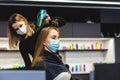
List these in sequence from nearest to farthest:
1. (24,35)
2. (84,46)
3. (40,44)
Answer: (40,44)
(24,35)
(84,46)

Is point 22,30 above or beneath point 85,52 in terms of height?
above

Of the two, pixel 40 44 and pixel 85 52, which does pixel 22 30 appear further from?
pixel 85 52

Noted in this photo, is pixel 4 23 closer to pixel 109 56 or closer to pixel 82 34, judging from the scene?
pixel 82 34

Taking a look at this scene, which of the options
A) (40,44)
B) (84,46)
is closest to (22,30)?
(40,44)

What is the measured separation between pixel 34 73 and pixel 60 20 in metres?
1.28

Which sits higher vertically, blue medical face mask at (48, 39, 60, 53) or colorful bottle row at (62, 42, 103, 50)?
blue medical face mask at (48, 39, 60, 53)

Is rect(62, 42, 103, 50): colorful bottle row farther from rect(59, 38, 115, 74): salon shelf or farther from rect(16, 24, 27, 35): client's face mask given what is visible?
rect(16, 24, 27, 35): client's face mask

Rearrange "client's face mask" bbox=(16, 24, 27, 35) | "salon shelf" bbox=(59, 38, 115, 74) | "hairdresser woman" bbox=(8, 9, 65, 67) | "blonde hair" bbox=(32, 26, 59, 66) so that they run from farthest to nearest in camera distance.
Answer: "salon shelf" bbox=(59, 38, 115, 74)
"client's face mask" bbox=(16, 24, 27, 35)
"hairdresser woman" bbox=(8, 9, 65, 67)
"blonde hair" bbox=(32, 26, 59, 66)

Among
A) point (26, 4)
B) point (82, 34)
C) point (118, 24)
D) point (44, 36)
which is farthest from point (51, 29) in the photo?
point (118, 24)

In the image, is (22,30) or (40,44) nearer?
(40,44)

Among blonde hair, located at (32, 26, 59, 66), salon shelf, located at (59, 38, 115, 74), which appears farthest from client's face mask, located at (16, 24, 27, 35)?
salon shelf, located at (59, 38, 115, 74)

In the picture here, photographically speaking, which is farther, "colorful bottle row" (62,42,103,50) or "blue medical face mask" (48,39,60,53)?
"colorful bottle row" (62,42,103,50)

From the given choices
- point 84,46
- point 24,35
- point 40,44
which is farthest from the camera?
point 84,46

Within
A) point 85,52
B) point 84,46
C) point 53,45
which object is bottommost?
point 85,52
